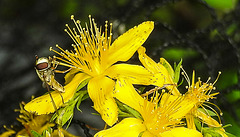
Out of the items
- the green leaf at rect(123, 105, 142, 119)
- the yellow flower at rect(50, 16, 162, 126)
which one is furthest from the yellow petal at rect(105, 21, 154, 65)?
the green leaf at rect(123, 105, 142, 119)

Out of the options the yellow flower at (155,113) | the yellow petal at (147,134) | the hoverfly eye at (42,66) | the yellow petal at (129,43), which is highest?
the hoverfly eye at (42,66)

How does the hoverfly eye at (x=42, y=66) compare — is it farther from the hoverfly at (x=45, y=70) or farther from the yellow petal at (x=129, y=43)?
the yellow petal at (x=129, y=43)

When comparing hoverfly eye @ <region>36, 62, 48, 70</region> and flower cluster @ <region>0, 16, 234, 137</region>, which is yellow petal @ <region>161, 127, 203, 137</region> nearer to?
flower cluster @ <region>0, 16, 234, 137</region>

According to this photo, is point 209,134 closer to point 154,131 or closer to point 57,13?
point 154,131

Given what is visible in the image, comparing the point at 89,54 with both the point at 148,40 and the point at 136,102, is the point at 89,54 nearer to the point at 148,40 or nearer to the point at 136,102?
the point at 136,102

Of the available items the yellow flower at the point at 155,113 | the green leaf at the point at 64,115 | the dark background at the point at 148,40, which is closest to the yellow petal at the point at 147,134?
the yellow flower at the point at 155,113

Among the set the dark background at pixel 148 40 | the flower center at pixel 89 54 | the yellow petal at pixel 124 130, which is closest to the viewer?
the yellow petal at pixel 124 130

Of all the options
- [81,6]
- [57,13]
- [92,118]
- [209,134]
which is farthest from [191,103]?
[57,13]
